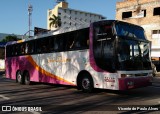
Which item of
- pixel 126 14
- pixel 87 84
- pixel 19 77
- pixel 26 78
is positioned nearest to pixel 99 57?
pixel 87 84

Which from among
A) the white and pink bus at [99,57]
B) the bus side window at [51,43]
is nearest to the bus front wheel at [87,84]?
the white and pink bus at [99,57]

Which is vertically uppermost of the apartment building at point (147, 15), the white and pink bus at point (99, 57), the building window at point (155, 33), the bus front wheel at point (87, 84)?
the apartment building at point (147, 15)

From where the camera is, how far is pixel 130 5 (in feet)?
160

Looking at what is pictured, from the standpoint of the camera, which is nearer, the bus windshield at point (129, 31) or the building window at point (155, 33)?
the bus windshield at point (129, 31)

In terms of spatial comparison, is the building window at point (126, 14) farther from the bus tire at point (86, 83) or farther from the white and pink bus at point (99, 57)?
the bus tire at point (86, 83)

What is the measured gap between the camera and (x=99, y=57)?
486 inches

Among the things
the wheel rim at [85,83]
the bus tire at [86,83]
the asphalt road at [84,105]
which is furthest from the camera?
the wheel rim at [85,83]

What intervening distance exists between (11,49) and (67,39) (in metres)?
7.52

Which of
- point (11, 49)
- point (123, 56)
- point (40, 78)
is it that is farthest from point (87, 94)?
point (11, 49)

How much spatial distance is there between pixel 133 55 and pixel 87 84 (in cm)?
261

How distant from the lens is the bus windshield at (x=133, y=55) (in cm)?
1155

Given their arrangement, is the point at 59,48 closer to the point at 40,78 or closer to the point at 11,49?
the point at 40,78

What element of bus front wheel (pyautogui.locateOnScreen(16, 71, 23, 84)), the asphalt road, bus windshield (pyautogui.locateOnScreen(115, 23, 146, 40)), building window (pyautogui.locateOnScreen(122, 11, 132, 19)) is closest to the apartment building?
building window (pyautogui.locateOnScreen(122, 11, 132, 19))

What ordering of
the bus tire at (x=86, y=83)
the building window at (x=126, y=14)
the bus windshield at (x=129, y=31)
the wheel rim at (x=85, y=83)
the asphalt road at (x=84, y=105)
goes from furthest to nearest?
1. the building window at (x=126, y=14)
2. the wheel rim at (x=85, y=83)
3. the bus tire at (x=86, y=83)
4. the bus windshield at (x=129, y=31)
5. the asphalt road at (x=84, y=105)
